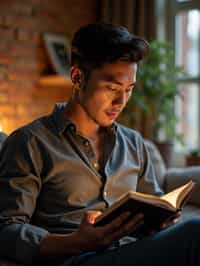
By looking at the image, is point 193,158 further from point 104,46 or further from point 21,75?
point 104,46

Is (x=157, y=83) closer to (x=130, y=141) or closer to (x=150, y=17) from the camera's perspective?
(x=150, y=17)

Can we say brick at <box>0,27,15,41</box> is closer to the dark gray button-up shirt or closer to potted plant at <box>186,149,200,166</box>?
potted plant at <box>186,149,200,166</box>

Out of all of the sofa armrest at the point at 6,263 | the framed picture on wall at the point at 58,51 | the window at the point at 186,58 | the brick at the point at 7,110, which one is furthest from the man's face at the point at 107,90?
the window at the point at 186,58

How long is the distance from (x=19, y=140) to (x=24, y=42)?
2426 mm

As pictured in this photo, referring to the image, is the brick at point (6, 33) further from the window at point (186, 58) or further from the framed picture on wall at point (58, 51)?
the window at point (186, 58)

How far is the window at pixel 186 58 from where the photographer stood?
13.0 ft

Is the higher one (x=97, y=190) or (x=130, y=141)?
(x=130, y=141)

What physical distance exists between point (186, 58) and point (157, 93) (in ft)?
1.97

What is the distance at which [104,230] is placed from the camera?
1.17 meters

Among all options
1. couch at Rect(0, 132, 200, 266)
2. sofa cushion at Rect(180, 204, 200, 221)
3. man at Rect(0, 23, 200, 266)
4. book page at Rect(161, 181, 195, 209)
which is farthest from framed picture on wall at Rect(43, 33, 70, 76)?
book page at Rect(161, 181, 195, 209)

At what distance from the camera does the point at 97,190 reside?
146 cm

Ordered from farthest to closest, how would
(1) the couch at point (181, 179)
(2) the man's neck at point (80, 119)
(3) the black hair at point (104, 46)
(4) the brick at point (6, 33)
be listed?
(4) the brick at point (6, 33) < (1) the couch at point (181, 179) < (2) the man's neck at point (80, 119) < (3) the black hair at point (104, 46)

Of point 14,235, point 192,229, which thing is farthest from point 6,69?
point 192,229

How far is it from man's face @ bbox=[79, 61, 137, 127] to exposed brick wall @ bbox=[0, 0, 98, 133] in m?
2.16
